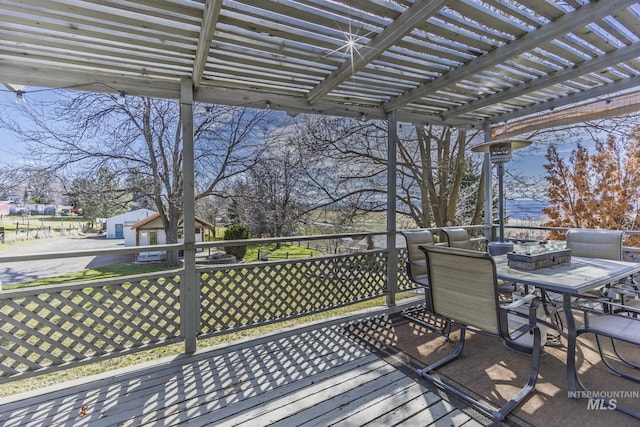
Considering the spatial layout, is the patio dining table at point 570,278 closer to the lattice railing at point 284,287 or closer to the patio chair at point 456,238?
the patio chair at point 456,238

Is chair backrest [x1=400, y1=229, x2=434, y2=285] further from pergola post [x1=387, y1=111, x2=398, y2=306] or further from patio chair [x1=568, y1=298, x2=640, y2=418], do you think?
patio chair [x1=568, y1=298, x2=640, y2=418]

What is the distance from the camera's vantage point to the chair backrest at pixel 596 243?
3.25m

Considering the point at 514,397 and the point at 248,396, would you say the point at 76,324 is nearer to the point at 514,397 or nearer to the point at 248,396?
the point at 248,396

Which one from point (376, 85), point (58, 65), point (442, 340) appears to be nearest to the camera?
point (58, 65)

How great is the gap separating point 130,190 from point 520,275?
31.4ft

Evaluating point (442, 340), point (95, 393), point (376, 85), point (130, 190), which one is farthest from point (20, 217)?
point (442, 340)

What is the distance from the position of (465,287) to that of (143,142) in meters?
9.45

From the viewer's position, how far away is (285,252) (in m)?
8.74

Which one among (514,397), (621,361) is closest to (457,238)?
(621,361)

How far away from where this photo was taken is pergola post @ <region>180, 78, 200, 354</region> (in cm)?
295

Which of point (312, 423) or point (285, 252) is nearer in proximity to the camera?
point (312, 423)

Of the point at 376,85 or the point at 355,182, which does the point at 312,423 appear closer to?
the point at 376,85

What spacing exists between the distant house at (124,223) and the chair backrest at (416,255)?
758cm

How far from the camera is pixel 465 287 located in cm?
217
